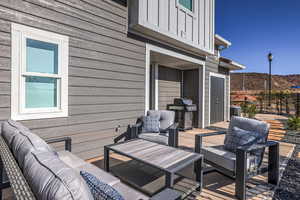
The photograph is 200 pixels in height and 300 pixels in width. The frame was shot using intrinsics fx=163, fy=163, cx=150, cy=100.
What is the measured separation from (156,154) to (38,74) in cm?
214

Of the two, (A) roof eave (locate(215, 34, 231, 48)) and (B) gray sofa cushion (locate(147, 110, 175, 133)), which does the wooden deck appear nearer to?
(B) gray sofa cushion (locate(147, 110, 175, 133))

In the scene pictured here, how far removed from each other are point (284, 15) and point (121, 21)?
9.93 meters

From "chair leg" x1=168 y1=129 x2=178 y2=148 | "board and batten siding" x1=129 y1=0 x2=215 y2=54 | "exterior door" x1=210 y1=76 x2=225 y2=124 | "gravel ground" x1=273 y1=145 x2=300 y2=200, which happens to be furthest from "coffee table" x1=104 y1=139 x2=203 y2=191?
"exterior door" x1=210 y1=76 x2=225 y2=124

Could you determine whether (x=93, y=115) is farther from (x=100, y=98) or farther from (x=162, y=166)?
(x=162, y=166)

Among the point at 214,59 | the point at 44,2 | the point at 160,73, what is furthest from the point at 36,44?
the point at 214,59

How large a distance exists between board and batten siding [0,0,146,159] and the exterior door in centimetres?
390

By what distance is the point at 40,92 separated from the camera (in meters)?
2.58

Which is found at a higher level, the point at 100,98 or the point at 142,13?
the point at 142,13

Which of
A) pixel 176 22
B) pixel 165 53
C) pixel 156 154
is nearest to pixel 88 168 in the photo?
pixel 156 154

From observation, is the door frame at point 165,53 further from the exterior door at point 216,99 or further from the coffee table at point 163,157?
the coffee table at point 163,157

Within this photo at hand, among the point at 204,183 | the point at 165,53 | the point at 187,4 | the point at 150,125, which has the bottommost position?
the point at 204,183

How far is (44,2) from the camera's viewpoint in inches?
101

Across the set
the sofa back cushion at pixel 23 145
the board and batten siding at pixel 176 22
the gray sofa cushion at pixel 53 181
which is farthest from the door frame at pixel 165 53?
the gray sofa cushion at pixel 53 181

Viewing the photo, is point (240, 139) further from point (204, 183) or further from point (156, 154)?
point (156, 154)
